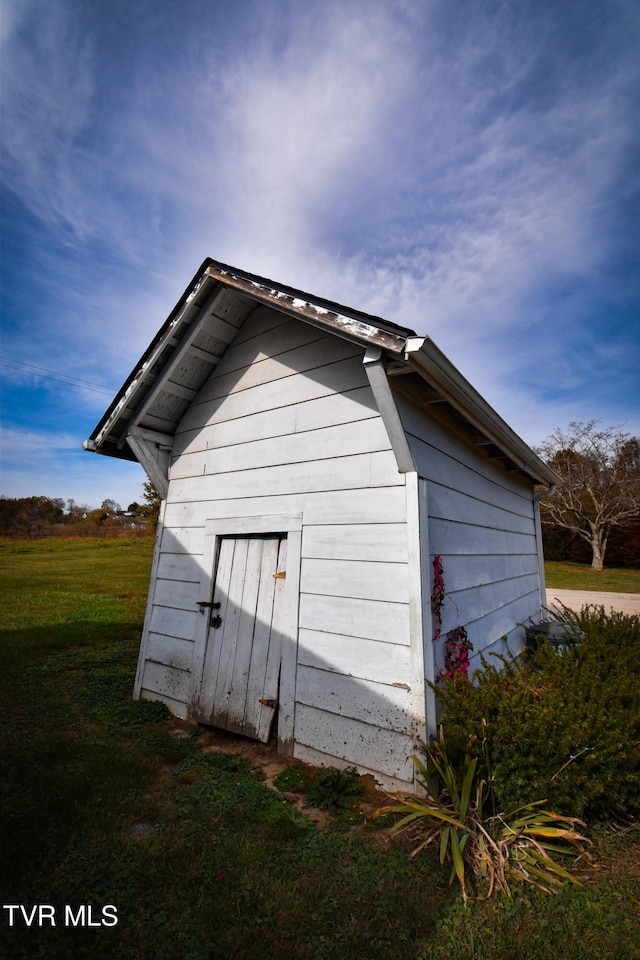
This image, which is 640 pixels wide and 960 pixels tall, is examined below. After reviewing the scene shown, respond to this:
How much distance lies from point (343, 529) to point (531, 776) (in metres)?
2.31

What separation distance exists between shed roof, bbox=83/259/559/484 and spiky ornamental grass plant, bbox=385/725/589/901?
2.88m

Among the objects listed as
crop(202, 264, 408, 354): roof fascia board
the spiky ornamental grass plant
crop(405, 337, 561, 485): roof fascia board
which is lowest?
the spiky ornamental grass plant

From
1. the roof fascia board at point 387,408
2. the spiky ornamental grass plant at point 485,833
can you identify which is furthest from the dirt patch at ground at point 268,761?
the roof fascia board at point 387,408

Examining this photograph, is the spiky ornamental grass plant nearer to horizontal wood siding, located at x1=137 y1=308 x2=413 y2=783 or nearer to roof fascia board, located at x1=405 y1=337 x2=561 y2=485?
horizontal wood siding, located at x1=137 y1=308 x2=413 y2=783

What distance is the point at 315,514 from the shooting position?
14.6 feet

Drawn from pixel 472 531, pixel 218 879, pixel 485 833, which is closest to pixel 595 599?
pixel 472 531

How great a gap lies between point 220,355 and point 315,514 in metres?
2.75

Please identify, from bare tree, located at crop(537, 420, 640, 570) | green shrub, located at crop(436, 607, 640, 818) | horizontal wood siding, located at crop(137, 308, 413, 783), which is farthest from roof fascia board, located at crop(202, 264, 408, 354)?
bare tree, located at crop(537, 420, 640, 570)

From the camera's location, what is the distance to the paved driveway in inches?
557

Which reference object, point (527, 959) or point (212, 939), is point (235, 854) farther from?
point (527, 959)

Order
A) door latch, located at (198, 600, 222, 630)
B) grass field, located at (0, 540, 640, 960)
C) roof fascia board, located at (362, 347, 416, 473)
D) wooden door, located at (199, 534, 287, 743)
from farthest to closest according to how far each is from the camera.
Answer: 1. door latch, located at (198, 600, 222, 630)
2. wooden door, located at (199, 534, 287, 743)
3. roof fascia board, located at (362, 347, 416, 473)
4. grass field, located at (0, 540, 640, 960)

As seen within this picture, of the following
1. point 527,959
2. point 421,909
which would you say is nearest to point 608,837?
point 527,959

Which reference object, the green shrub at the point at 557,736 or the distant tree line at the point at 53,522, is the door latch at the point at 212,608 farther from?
the distant tree line at the point at 53,522

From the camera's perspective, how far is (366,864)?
278 centimetres
